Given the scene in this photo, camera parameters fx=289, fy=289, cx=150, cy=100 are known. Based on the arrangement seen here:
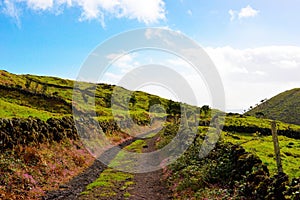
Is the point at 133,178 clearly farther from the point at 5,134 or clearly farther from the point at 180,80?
the point at 180,80

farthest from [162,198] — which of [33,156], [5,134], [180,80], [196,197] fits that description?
[180,80]

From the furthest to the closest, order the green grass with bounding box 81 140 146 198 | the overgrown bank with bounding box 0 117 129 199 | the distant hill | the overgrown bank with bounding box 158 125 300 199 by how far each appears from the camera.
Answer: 1. the distant hill
2. the green grass with bounding box 81 140 146 198
3. the overgrown bank with bounding box 0 117 129 199
4. the overgrown bank with bounding box 158 125 300 199

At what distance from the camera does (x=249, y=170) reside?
56.3 ft

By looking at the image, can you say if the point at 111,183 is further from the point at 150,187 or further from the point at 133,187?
the point at 150,187

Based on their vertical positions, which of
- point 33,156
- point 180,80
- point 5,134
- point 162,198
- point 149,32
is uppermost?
point 149,32

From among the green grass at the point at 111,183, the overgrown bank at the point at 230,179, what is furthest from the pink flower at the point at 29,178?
the overgrown bank at the point at 230,179

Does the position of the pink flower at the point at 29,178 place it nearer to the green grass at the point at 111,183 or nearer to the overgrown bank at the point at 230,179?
the green grass at the point at 111,183

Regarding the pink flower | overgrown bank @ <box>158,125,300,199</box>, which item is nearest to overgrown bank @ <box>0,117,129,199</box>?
the pink flower

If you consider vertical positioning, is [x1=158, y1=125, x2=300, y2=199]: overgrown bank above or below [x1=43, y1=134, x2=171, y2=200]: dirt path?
above

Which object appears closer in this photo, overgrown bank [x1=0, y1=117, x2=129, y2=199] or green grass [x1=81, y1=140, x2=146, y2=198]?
overgrown bank [x1=0, y1=117, x2=129, y2=199]

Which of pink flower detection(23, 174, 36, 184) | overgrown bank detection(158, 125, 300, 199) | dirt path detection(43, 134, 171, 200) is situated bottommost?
dirt path detection(43, 134, 171, 200)

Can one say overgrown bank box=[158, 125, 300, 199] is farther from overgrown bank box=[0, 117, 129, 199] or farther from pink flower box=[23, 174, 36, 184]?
pink flower box=[23, 174, 36, 184]

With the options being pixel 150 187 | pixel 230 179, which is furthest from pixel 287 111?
pixel 230 179

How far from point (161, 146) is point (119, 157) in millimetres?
7987
